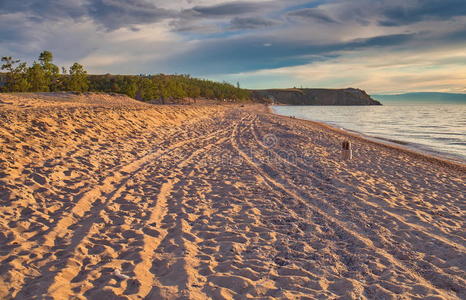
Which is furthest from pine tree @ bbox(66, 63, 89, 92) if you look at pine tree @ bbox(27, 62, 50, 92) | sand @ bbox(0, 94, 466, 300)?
sand @ bbox(0, 94, 466, 300)

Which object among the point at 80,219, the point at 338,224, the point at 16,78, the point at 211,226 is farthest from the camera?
the point at 16,78

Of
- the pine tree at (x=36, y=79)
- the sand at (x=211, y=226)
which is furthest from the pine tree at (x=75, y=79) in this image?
the sand at (x=211, y=226)

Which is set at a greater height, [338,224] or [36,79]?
[36,79]

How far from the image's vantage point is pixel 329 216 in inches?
259

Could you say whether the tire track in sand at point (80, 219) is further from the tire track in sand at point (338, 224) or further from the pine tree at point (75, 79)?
the pine tree at point (75, 79)

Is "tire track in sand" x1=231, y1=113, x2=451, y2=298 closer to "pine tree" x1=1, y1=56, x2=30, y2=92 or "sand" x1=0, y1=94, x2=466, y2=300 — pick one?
"sand" x1=0, y1=94, x2=466, y2=300

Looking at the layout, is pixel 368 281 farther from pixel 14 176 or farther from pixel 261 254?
pixel 14 176

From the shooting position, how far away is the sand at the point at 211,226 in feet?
12.9

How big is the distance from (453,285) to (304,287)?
2.19 metres

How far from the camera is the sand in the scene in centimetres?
394

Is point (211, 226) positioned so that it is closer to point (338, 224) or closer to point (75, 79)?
point (338, 224)

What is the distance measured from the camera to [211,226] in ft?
19.1

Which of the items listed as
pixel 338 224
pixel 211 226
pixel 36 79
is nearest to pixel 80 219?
pixel 211 226

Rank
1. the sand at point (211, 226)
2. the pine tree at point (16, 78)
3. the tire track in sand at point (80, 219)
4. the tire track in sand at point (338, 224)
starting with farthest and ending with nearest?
the pine tree at point (16, 78) → the tire track in sand at point (338, 224) → the sand at point (211, 226) → the tire track in sand at point (80, 219)
